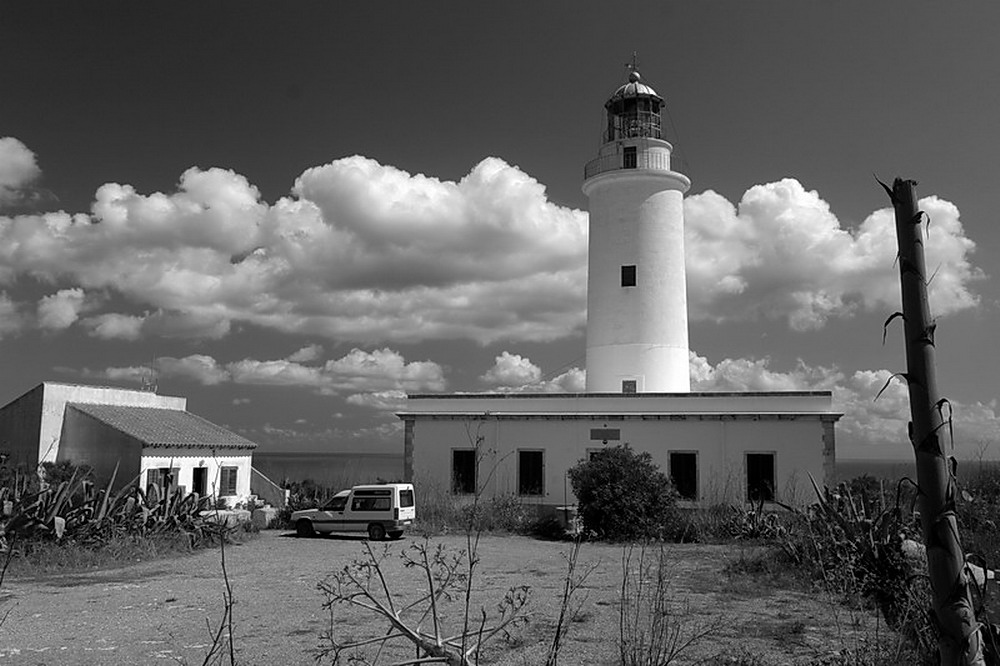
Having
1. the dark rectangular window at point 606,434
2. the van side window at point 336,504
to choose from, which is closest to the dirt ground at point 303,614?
the van side window at point 336,504

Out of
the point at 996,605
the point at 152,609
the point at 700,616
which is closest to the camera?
the point at 996,605

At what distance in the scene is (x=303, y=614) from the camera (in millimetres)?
10219

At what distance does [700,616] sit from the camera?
9930 millimetres

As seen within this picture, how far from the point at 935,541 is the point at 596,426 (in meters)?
22.4

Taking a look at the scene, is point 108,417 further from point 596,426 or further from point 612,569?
point 612,569

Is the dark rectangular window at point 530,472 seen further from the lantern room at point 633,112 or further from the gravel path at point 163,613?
the lantern room at point 633,112

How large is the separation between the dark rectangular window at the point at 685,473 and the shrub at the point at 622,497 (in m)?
2.32

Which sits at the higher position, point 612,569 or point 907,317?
point 907,317

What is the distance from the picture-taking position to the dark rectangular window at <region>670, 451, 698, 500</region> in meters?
23.1

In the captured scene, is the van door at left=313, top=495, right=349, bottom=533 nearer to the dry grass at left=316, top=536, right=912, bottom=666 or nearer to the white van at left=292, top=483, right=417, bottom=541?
the white van at left=292, top=483, right=417, bottom=541

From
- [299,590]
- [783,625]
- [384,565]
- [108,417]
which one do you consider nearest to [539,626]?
[783,625]

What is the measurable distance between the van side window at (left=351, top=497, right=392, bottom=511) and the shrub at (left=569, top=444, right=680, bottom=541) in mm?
4776

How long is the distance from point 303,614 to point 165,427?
22.7 meters

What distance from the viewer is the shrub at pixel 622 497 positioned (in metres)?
19.9
